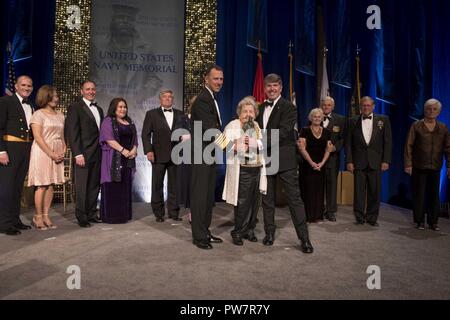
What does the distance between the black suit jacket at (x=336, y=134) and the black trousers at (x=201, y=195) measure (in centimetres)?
231

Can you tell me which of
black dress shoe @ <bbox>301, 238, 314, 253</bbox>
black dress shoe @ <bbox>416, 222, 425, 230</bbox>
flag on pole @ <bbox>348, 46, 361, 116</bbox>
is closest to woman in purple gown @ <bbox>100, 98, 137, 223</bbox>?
black dress shoe @ <bbox>301, 238, 314, 253</bbox>

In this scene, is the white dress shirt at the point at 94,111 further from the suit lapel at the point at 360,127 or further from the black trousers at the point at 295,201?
the suit lapel at the point at 360,127

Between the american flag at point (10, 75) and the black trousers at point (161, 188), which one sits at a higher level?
the american flag at point (10, 75)

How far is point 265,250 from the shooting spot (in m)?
3.73

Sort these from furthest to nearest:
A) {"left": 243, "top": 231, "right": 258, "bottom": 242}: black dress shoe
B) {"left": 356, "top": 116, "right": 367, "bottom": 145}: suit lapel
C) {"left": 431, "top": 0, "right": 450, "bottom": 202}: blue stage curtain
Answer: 1. {"left": 431, "top": 0, "right": 450, "bottom": 202}: blue stage curtain
2. {"left": 356, "top": 116, "right": 367, "bottom": 145}: suit lapel
3. {"left": 243, "top": 231, "right": 258, "bottom": 242}: black dress shoe

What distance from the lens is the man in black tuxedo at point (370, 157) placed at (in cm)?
506

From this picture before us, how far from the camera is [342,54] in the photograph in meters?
7.67

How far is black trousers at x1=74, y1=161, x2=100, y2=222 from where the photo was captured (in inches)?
189

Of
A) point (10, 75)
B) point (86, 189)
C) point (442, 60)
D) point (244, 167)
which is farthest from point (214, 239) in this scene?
point (442, 60)

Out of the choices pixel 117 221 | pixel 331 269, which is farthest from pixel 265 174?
pixel 117 221

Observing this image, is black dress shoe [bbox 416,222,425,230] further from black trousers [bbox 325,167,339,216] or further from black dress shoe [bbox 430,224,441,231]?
black trousers [bbox 325,167,339,216]

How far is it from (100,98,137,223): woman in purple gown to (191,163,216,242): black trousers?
151 cm

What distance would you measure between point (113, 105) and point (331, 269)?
10.6ft

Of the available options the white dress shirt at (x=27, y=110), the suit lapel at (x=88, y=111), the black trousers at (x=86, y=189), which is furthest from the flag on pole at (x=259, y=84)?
the white dress shirt at (x=27, y=110)
